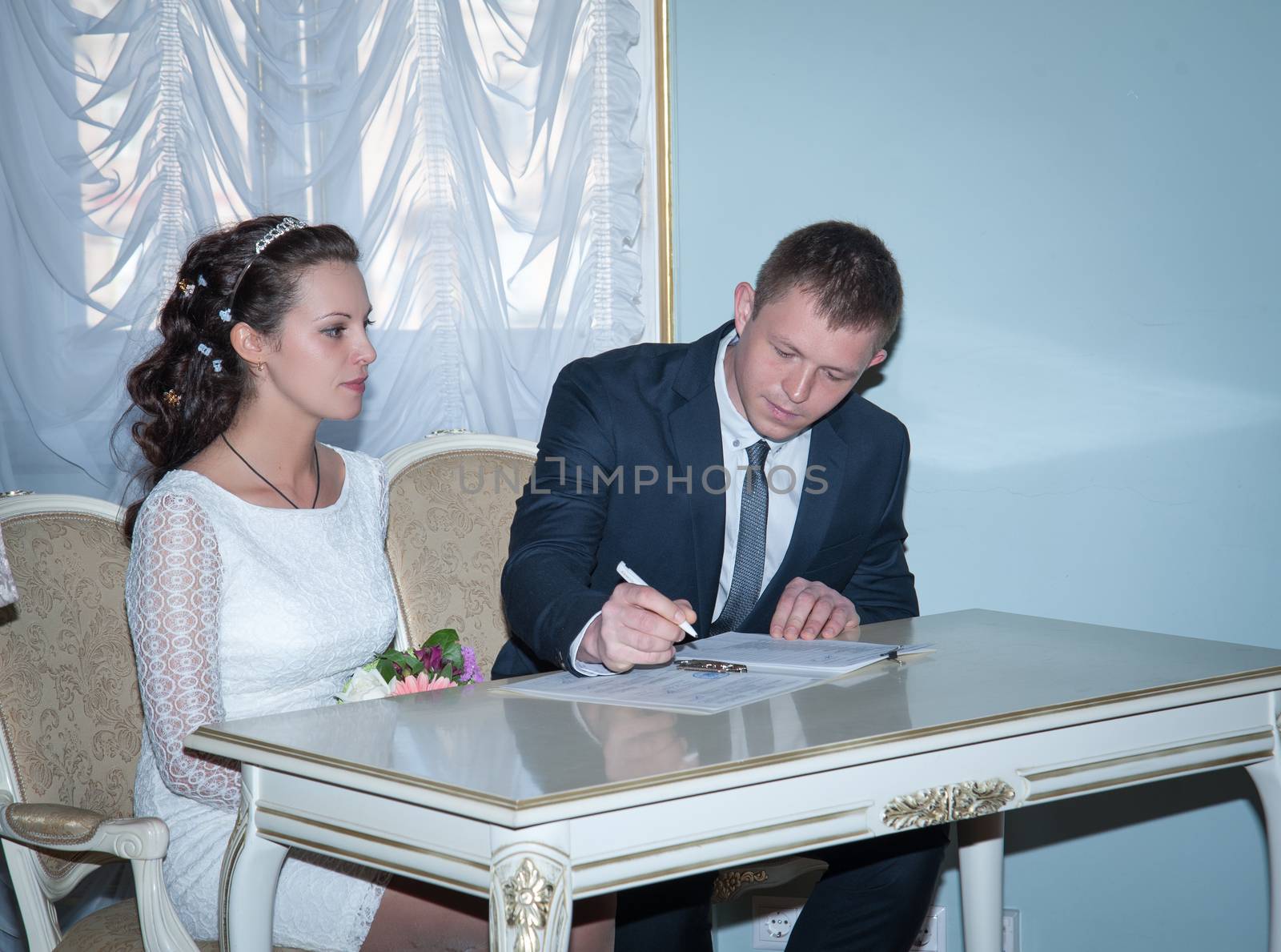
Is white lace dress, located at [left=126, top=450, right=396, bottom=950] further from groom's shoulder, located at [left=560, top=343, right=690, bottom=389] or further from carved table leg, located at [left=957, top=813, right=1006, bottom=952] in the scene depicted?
carved table leg, located at [left=957, top=813, right=1006, bottom=952]

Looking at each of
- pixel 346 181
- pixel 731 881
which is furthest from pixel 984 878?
pixel 346 181

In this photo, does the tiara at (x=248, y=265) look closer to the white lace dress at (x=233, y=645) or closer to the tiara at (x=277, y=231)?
the tiara at (x=277, y=231)

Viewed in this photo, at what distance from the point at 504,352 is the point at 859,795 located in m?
1.78

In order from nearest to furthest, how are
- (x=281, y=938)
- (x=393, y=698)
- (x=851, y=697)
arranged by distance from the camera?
(x=851, y=697) → (x=393, y=698) → (x=281, y=938)

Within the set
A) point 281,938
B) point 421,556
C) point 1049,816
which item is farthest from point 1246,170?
point 281,938

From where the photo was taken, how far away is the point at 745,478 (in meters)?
2.39

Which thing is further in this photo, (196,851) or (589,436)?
(589,436)

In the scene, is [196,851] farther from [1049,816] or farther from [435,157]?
[1049,816]

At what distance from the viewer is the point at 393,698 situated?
1706 mm

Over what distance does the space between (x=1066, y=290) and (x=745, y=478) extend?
3.39ft

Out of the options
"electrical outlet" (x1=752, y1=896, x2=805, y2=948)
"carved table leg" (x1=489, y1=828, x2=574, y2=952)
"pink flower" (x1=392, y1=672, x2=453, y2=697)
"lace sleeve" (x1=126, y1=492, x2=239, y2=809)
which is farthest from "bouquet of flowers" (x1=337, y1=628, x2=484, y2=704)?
"electrical outlet" (x1=752, y1=896, x2=805, y2=948)

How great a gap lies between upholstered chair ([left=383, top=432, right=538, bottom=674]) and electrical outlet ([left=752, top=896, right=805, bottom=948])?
1031 millimetres

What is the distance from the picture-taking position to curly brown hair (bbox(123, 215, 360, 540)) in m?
2.22

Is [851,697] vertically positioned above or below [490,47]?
below
